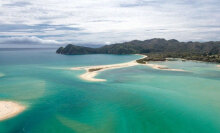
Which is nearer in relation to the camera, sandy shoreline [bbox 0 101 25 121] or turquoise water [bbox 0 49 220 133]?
turquoise water [bbox 0 49 220 133]

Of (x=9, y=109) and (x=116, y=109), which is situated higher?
(x=9, y=109)

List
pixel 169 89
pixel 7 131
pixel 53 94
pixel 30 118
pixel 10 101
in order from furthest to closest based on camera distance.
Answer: pixel 169 89
pixel 53 94
pixel 10 101
pixel 30 118
pixel 7 131

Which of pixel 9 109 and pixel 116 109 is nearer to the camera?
pixel 9 109

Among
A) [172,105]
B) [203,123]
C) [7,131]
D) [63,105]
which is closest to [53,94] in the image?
[63,105]

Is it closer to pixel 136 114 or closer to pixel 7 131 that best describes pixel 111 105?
pixel 136 114

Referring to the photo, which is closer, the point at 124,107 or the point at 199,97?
the point at 124,107

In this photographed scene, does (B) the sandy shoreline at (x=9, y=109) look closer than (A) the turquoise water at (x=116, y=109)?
No

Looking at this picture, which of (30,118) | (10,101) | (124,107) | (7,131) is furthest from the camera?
(10,101)
